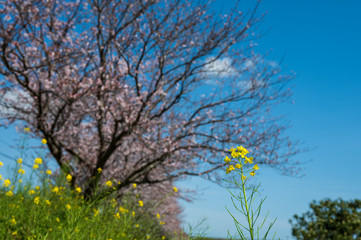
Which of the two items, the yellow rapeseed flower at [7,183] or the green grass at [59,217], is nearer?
the green grass at [59,217]

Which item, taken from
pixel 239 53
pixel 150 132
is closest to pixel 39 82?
pixel 150 132

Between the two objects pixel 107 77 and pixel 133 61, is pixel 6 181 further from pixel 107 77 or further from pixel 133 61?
pixel 133 61

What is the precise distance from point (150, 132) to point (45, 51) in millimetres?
4033

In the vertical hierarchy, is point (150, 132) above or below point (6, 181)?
above

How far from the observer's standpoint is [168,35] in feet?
31.7

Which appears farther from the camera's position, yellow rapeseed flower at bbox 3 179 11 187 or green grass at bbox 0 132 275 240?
yellow rapeseed flower at bbox 3 179 11 187

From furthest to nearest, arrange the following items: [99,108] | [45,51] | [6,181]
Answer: [99,108]
[45,51]
[6,181]

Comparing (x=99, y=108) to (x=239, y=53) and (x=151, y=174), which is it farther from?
(x=239, y=53)

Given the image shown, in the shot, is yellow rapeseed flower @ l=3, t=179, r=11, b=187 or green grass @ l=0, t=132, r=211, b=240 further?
yellow rapeseed flower @ l=3, t=179, r=11, b=187

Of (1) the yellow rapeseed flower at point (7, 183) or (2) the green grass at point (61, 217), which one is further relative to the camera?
(1) the yellow rapeseed flower at point (7, 183)

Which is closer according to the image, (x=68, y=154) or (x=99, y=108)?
(x=99, y=108)

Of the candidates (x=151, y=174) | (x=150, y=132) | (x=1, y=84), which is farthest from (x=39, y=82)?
(x=151, y=174)

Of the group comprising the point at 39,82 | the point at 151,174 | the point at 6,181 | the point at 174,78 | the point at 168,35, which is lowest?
the point at 6,181

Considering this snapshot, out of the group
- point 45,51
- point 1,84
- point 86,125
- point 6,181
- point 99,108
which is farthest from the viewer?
point 86,125
